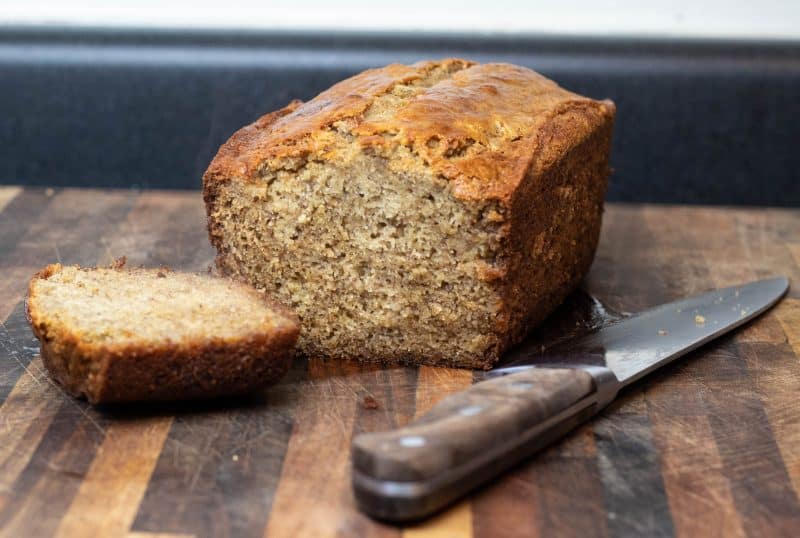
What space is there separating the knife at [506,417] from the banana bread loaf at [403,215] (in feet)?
0.84

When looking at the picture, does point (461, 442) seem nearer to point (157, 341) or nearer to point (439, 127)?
point (157, 341)

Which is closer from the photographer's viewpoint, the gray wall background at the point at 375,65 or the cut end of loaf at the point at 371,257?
the cut end of loaf at the point at 371,257

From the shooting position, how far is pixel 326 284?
3.29 m

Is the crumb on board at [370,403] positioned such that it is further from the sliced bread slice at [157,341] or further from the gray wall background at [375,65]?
the gray wall background at [375,65]

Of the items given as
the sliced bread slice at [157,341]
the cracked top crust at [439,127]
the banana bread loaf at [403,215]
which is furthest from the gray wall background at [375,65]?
the sliced bread slice at [157,341]

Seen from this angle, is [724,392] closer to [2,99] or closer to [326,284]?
[326,284]

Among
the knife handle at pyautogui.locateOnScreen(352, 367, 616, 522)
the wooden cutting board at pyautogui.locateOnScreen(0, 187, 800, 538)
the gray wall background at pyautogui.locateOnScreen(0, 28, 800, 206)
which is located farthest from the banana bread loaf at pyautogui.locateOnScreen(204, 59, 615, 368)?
the gray wall background at pyautogui.locateOnScreen(0, 28, 800, 206)

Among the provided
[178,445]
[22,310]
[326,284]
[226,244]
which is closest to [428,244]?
[326,284]

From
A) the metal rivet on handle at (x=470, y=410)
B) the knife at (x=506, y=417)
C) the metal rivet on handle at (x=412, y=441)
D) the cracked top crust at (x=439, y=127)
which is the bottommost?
the knife at (x=506, y=417)

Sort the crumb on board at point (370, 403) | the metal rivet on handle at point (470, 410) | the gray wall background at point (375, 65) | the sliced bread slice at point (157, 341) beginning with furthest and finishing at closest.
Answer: the gray wall background at point (375, 65), the crumb on board at point (370, 403), the sliced bread slice at point (157, 341), the metal rivet on handle at point (470, 410)

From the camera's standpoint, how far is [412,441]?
242 centimetres

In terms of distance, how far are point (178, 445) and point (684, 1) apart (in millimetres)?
3473

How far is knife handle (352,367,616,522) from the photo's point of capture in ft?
7.90

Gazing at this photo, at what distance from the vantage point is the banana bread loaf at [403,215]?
3.08 meters
